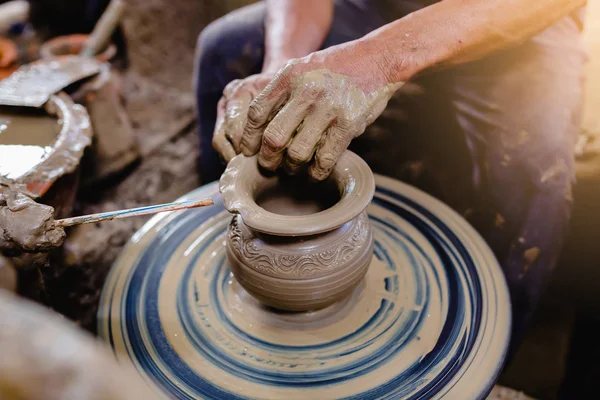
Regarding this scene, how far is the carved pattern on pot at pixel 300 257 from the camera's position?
3.97 ft

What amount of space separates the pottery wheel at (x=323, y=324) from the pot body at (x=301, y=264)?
4.3 inches

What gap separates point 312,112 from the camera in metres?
1.28

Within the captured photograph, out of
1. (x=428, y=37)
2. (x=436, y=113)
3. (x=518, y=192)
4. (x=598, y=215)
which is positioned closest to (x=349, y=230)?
(x=428, y=37)

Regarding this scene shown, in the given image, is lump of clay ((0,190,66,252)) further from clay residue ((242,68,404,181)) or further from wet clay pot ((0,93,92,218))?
clay residue ((242,68,404,181))

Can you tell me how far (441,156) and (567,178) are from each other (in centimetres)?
56

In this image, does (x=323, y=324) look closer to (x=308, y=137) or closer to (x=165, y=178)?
(x=308, y=137)

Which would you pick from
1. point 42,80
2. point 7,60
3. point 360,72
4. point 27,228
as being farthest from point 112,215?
point 7,60

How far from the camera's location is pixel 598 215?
2.07 metres

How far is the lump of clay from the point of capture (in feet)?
3.92

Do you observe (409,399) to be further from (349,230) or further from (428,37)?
(428,37)

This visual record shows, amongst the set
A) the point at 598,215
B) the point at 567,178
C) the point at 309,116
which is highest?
the point at 309,116

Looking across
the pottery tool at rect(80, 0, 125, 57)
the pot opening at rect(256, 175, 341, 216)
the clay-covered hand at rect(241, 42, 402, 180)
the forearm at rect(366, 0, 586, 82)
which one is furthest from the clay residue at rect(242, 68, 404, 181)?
the pottery tool at rect(80, 0, 125, 57)

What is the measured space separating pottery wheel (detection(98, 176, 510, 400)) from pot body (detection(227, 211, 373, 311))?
0.36 feet

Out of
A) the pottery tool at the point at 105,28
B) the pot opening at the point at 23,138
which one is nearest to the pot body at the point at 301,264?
the pot opening at the point at 23,138
